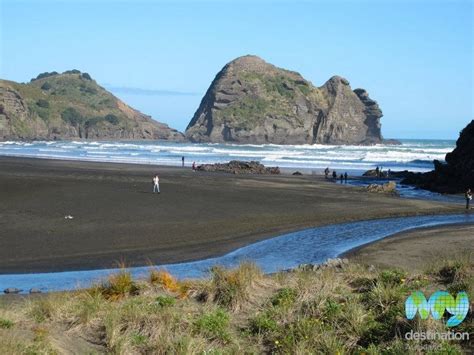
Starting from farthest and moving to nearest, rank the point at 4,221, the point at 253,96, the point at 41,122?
the point at 253,96
the point at 41,122
the point at 4,221

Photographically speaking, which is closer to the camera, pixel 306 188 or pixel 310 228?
pixel 310 228

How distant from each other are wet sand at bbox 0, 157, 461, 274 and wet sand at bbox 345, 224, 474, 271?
3797 millimetres

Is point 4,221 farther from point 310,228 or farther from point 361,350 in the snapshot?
point 361,350

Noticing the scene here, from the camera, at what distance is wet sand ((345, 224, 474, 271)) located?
15.9 meters

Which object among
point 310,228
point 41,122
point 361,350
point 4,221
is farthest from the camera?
point 41,122

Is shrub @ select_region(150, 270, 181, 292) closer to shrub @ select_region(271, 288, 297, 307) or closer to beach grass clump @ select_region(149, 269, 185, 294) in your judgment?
beach grass clump @ select_region(149, 269, 185, 294)

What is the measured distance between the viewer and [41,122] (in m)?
175

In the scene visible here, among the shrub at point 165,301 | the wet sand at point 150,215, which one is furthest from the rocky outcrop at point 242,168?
the shrub at point 165,301

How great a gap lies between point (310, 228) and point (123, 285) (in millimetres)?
13542

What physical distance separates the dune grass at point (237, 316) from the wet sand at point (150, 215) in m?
4.97

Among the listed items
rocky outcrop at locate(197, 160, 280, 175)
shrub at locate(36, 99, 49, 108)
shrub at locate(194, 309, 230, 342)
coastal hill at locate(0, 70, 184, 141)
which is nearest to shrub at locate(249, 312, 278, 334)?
shrub at locate(194, 309, 230, 342)

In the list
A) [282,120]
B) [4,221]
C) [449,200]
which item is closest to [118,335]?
[4,221]

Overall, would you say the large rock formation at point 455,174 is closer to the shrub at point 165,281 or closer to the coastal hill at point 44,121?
the shrub at point 165,281

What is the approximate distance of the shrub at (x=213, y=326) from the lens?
7.88 metres
